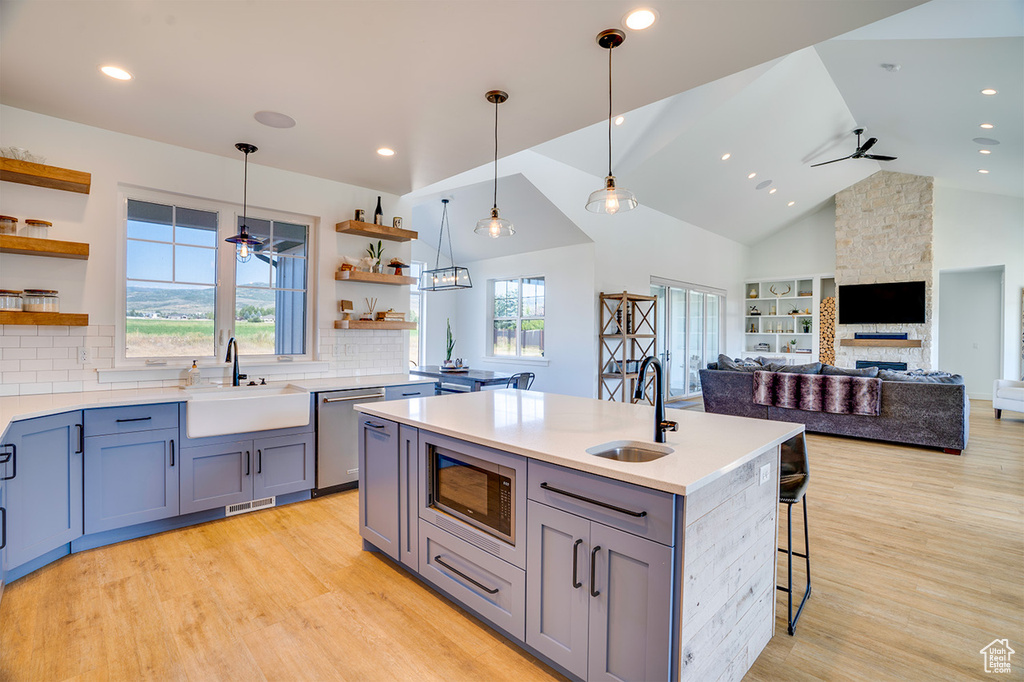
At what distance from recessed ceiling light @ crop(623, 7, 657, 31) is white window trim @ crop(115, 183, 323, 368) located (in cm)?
314

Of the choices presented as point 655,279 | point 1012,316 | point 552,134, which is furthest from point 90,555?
point 1012,316

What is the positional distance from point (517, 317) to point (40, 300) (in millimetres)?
5659

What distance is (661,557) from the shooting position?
137cm

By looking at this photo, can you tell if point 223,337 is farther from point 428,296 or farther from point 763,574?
point 428,296

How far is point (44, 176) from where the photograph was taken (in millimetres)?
2773

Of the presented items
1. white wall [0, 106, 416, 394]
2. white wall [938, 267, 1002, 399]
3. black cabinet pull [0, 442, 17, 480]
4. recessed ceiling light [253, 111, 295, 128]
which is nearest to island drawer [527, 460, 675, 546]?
black cabinet pull [0, 442, 17, 480]

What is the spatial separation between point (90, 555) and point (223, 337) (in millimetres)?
1629

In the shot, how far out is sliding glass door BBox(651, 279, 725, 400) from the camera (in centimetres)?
819

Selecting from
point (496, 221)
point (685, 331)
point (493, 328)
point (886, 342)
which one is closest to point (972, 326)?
point (886, 342)

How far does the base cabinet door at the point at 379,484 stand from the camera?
248cm

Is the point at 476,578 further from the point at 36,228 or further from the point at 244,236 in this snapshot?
the point at 36,228

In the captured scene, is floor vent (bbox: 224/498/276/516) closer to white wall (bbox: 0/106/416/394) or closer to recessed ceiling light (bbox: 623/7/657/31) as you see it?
white wall (bbox: 0/106/416/394)

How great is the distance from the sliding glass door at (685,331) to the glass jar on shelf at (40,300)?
7145mm

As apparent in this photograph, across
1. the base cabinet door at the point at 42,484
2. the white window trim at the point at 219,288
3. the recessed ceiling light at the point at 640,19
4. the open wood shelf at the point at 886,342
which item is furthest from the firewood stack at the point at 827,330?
the base cabinet door at the point at 42,484
